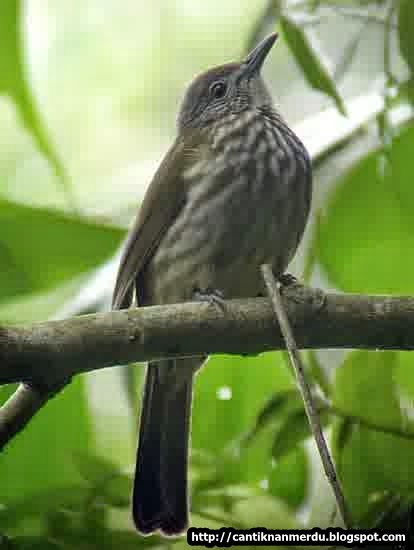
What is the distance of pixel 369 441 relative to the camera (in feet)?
4.77

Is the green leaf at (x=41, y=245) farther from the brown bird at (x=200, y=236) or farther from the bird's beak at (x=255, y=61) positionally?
the bird's beak at (x=255, y=61)

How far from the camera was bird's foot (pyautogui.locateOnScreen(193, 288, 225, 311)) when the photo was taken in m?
1.32

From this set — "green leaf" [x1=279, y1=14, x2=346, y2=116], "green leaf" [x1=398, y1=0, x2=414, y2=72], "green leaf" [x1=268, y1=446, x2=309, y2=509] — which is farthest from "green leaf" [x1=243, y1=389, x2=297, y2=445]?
"green leaf" [x1=398, y1=0, x2=414, y2=72]

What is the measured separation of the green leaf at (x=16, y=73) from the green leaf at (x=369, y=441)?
2.71 feet

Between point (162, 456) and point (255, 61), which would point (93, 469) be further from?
point (255, 61)

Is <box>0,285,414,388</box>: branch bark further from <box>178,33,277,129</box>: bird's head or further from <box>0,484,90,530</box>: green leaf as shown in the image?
<box>178,33,277,129</box>: bird's head

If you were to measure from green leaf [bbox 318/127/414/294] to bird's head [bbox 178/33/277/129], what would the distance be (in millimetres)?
475

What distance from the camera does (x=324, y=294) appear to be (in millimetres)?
1370

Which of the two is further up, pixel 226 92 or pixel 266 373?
pixel 226 92

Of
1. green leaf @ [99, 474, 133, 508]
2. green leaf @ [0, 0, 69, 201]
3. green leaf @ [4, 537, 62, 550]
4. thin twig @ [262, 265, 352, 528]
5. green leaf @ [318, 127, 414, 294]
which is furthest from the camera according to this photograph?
green leaf @ [0, 0, 69, 201]

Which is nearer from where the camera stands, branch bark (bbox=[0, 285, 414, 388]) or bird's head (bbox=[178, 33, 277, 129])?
branch bark (bbox=[0, 285, 414, 388])

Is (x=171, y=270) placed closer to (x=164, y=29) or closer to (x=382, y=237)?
(x=382, y=237)

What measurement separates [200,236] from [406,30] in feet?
1.66

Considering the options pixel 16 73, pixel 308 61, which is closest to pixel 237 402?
pixel 308 61
